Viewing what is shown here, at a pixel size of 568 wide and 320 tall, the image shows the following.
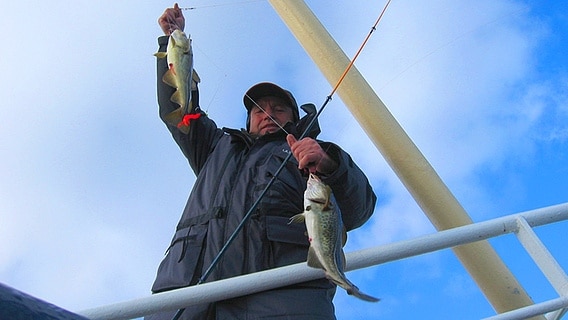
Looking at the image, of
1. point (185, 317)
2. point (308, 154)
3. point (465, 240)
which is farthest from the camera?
point (185, 317)

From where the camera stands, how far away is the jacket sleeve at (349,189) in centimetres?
339

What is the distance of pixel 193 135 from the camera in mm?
4496

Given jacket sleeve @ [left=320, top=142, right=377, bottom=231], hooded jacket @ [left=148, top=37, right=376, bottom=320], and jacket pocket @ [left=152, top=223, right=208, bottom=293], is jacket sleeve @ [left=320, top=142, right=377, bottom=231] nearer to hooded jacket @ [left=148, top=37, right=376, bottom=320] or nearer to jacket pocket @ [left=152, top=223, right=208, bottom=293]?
hooded jacket @ [left=148, top=37, right=376, bottom=320]

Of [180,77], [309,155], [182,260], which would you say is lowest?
[182,260]

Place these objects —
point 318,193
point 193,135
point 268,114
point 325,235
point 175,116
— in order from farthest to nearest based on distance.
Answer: point 268,114 → point 193,135 → point 175,116 → point 318,193 → point 325,235

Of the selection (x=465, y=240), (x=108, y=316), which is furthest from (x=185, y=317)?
(x=465, y=240)

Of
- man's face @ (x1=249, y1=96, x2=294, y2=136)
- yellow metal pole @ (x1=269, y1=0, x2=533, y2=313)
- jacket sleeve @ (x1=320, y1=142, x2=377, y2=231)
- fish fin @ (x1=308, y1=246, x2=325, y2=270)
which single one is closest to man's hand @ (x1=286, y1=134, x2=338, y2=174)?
jacket sleeve @ (x1=320, y1=142, x2=377, y2=231)

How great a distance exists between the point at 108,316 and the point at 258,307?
1.07 meters

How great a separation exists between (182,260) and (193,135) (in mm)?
1274

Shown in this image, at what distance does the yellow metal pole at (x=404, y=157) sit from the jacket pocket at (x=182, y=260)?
172 cm

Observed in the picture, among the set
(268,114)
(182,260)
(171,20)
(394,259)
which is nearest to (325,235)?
(394,259)

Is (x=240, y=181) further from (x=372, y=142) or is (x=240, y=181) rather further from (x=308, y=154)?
(x=372, y=142)

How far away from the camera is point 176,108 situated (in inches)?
180

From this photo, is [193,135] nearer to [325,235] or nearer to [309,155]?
[309,155]
